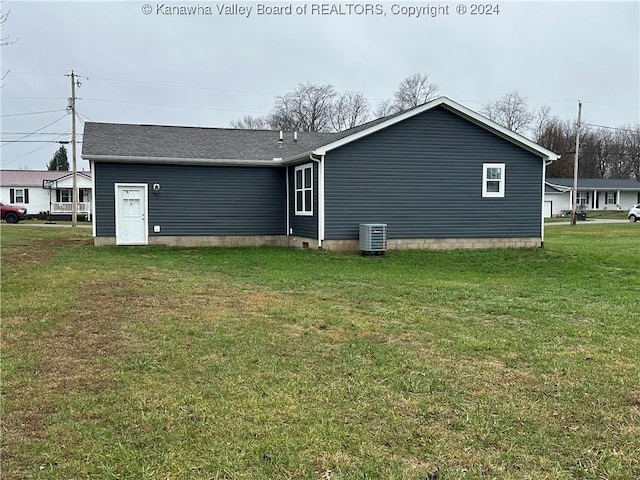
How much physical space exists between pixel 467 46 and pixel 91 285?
1726 centimetres

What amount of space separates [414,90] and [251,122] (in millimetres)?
16610

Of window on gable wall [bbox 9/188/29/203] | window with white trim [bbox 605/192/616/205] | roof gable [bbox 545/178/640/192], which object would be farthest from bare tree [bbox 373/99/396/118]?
window on gable wall [bbox 9/188/29/203]

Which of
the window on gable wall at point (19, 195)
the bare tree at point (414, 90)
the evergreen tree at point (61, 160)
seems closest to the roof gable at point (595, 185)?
the bare tree at point (414, 90)

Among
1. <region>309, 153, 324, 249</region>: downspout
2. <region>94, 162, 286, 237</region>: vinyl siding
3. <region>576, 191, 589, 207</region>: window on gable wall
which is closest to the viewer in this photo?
<region>309, 153, 324, 249</region>: downspout

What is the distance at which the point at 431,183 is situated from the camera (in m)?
15.7

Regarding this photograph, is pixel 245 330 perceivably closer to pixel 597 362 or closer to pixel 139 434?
pixel 139 434

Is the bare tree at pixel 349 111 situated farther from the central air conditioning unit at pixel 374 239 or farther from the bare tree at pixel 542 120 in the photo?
the central air conditioning unit at pixel 374 239

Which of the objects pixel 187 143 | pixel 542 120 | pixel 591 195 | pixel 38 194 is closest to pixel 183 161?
pixel 187 143

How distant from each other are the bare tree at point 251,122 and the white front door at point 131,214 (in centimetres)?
3928

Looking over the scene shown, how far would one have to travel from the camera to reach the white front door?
1628cm

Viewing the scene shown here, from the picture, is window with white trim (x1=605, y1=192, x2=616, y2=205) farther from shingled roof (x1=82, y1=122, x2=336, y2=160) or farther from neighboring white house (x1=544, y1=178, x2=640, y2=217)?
shingled roof (x1=82, y1=122, x2=336, y2=160)

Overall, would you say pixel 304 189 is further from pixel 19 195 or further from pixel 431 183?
pixel 19 195

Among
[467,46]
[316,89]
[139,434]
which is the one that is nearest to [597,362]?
[139,434]

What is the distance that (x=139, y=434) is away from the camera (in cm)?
320
